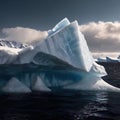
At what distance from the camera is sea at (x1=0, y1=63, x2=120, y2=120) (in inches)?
712

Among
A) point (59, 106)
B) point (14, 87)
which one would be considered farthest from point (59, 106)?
point (14, 87)

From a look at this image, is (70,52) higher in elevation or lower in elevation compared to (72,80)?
higher

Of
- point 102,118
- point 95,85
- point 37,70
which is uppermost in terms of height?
point 37,70

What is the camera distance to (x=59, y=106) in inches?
842

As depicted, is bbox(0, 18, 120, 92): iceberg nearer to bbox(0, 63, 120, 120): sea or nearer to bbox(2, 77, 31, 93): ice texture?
bbox(2, 77, 31, 93): ice texture

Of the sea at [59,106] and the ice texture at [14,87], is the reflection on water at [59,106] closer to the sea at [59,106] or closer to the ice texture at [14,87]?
the sea at [59,106]

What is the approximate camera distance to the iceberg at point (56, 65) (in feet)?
84.5

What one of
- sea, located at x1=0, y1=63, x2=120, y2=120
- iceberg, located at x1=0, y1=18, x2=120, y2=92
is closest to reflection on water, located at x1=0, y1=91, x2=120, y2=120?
sea, located at x1=0, y1=63, x2=120, y2=120

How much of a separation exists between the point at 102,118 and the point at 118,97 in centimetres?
886

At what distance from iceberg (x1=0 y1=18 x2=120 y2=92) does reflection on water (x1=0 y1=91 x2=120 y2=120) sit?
119 centimetres

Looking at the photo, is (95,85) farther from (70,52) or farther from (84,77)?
(70,52)

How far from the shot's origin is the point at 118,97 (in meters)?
26.4

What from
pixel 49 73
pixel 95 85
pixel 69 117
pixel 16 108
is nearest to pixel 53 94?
pixel 49 73

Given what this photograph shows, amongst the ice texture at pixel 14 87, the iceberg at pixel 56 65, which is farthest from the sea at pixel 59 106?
the iceberg at pixel 56 65
